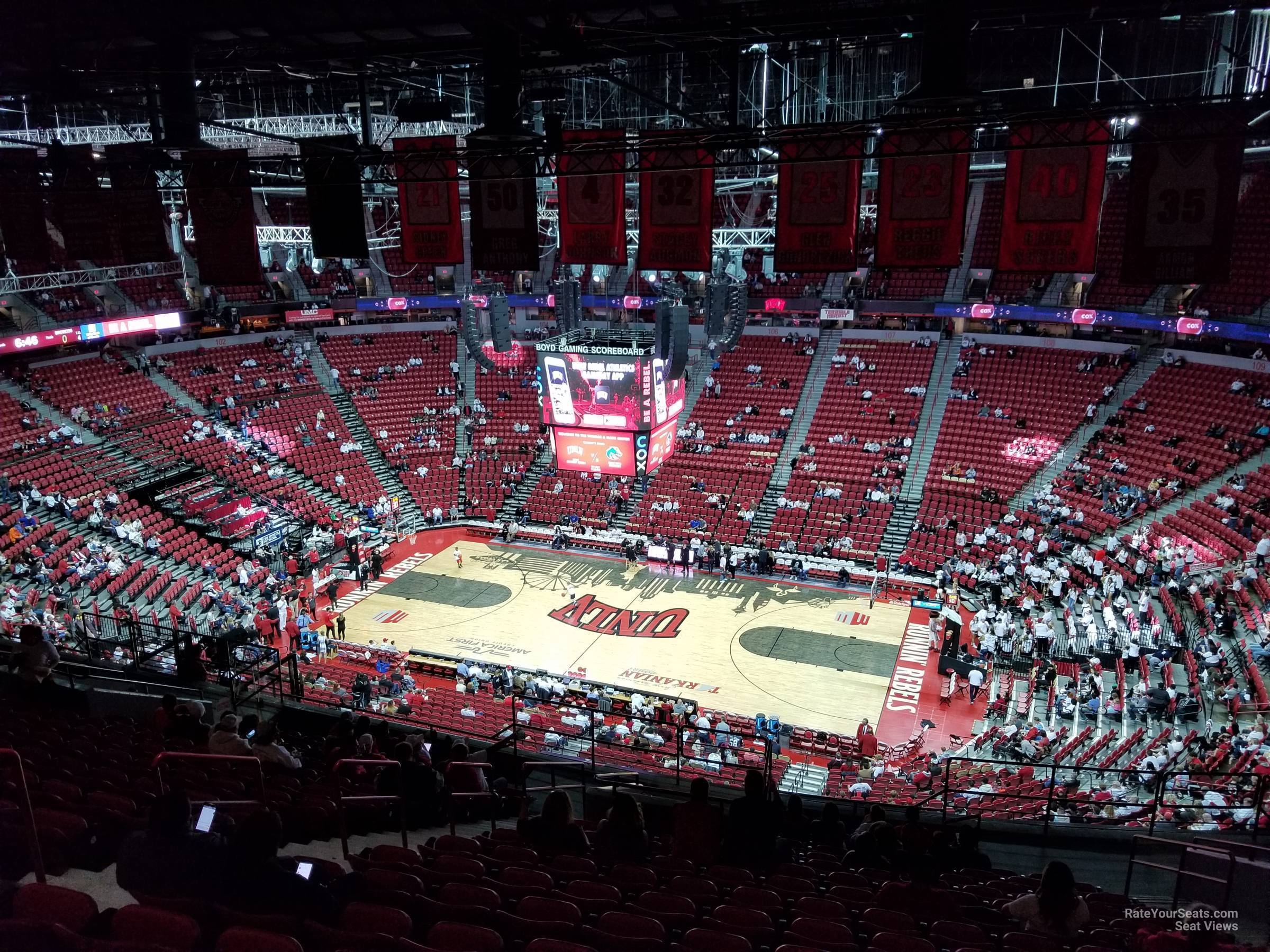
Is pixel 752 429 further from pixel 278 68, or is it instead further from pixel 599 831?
pixel 599 831

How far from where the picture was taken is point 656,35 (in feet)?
38.1

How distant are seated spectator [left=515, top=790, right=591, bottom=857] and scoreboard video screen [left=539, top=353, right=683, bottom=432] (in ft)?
50.5

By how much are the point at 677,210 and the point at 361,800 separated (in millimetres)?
9555

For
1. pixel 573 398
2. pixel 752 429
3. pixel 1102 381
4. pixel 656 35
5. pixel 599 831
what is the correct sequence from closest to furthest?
pixel 599 831, pixel 656 35, pixel 573 398, pixel 1102 381, pixel 752 429

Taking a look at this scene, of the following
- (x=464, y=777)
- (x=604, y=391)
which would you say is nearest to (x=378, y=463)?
(x=604, y=391)

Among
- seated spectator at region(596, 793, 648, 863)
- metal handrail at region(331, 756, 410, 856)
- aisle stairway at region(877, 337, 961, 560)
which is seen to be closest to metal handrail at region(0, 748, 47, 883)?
metal handrail at region(331, 756, 410, 856)

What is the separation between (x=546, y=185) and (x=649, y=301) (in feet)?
22.2

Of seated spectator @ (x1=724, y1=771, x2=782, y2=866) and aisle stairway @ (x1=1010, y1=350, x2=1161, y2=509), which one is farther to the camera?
aisle stairway @ (x1=1010, y1=350, x2=1161, y2=509)

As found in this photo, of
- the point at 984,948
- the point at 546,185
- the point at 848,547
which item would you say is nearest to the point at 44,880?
the point at 984,948

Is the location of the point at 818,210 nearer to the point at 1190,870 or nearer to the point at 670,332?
the point at 1190,870

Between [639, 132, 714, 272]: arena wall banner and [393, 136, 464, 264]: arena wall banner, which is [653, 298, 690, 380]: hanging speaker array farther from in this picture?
[639, 132, 714, 272]: arena wall banner

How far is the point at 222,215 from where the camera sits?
45.8 ft

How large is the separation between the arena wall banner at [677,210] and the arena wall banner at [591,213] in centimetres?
53

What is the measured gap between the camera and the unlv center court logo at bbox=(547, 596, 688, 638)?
74.7 ft
